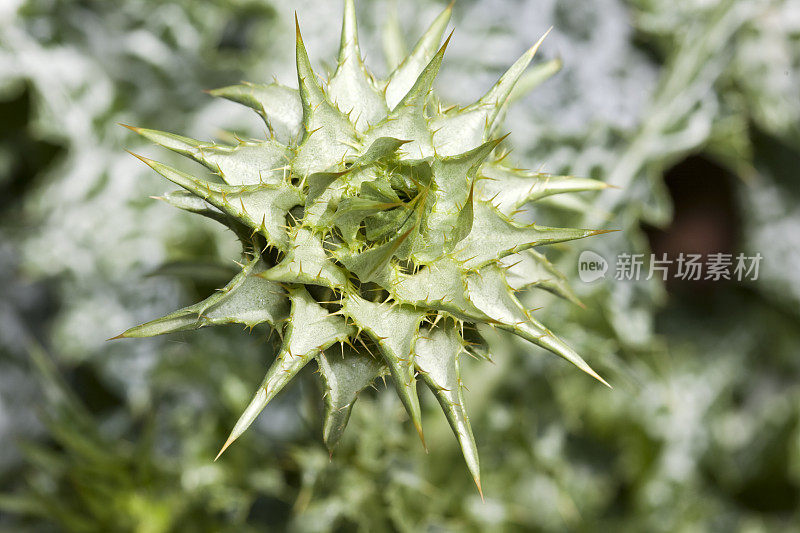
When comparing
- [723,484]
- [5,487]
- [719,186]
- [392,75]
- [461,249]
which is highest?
[392,75]

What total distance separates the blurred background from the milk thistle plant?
729mm

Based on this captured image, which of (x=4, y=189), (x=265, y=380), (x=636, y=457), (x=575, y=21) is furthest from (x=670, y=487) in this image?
(x=4, y=189)

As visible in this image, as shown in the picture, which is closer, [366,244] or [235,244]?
[366,244]

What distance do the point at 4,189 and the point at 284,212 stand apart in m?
1.59

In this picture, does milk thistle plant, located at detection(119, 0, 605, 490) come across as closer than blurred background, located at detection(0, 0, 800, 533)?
Yes

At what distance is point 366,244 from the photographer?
822mm

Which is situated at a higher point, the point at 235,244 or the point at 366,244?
the point at 366,244

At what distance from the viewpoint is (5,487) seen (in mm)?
2021

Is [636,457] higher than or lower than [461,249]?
lower

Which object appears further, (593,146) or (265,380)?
(593,146)

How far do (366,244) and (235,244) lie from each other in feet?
3.20

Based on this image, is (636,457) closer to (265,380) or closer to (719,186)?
(719,186)

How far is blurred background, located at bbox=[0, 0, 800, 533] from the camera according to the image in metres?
1.64

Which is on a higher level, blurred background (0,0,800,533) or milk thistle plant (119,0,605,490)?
milk thistle plant (119,0,605,490)
